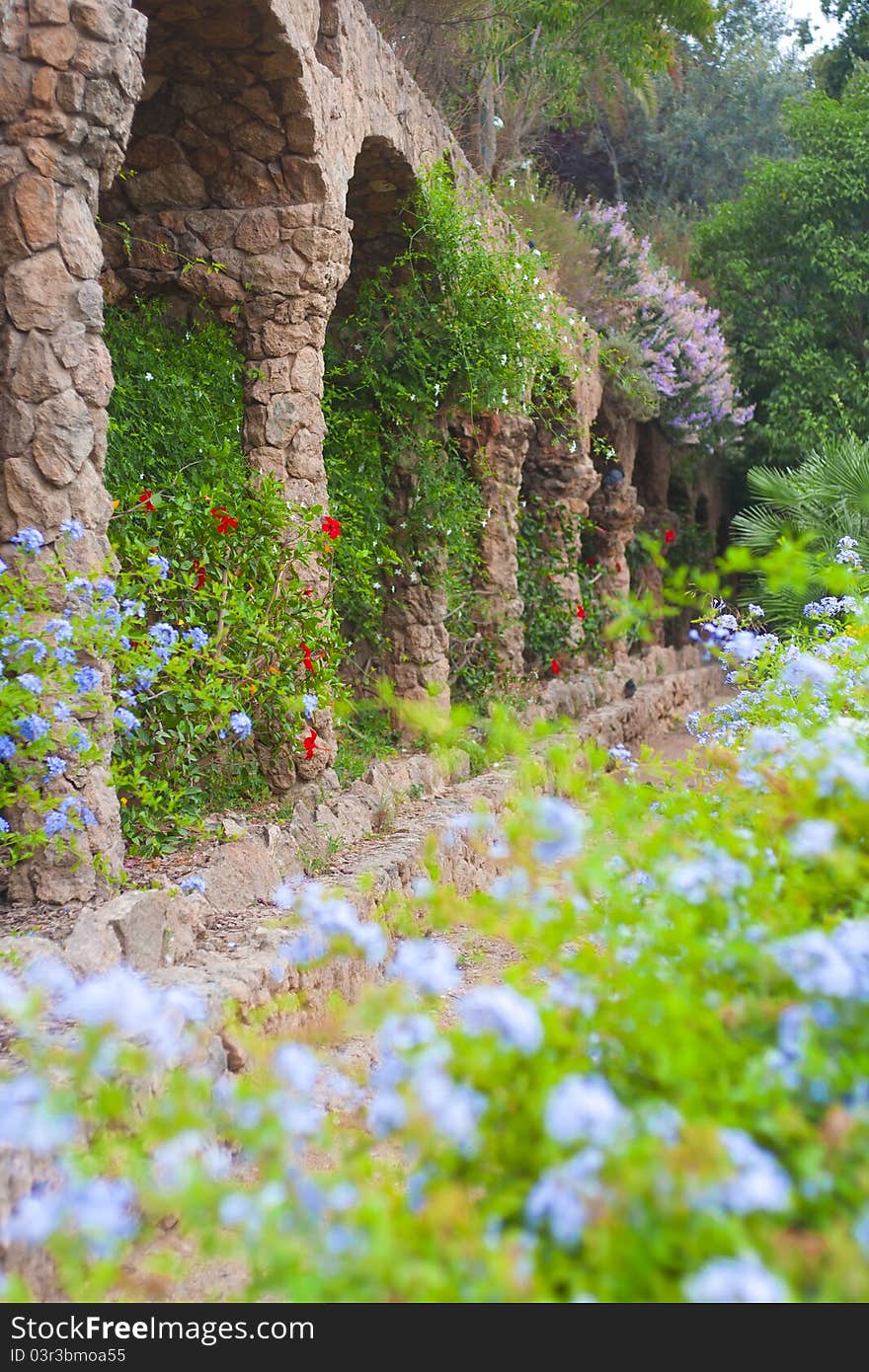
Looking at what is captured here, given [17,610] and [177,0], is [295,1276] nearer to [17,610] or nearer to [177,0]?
[17,610]

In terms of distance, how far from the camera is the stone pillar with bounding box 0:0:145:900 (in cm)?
407

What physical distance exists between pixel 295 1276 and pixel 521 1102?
332 millimetres

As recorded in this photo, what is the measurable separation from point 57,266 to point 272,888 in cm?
239

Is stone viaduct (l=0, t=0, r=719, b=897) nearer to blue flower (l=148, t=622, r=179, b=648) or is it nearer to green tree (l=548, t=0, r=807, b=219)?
blue flower (l=148, t=622, r=179, b=648)

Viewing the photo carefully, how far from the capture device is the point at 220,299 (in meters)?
6.16

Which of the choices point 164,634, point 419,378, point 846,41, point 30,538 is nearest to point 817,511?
point 419,378

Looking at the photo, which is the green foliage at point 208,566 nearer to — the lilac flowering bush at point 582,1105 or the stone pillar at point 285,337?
the stone pillar at point 285,337

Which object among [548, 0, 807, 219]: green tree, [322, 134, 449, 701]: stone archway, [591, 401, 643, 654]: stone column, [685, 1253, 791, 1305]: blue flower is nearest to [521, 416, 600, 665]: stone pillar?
[591, 401, 643, 654]: stone column

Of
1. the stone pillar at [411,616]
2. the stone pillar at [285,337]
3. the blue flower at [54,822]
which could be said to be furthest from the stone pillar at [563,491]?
the blue flower at [54,822]

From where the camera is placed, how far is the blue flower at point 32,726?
3.75 metres

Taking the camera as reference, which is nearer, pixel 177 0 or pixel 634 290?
pixel 177 0

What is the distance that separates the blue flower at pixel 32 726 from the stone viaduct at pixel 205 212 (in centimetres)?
50
